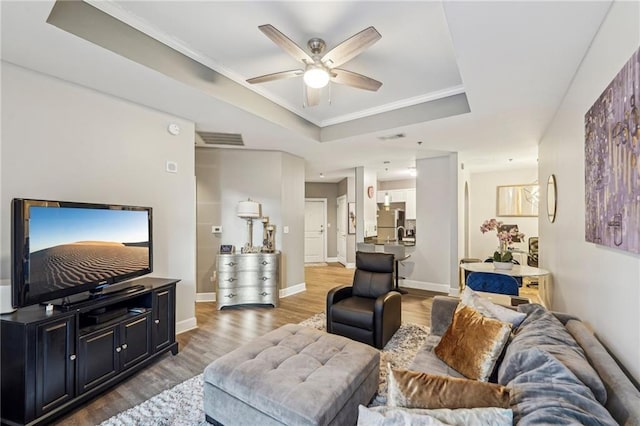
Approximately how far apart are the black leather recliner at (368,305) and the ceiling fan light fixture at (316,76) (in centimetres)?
213

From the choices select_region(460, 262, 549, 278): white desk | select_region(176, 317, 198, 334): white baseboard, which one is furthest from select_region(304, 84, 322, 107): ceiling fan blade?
select_region(176, 317, 198, 334): white baseboard

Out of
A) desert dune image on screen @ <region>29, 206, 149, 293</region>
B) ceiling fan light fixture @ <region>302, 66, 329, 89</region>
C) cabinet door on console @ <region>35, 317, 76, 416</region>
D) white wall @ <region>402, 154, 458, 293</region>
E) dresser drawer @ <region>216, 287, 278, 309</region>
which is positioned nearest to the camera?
cabinet door on console @ <region>35, 317, 76, 416</region>

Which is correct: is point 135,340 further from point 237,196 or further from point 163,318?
point 237,196

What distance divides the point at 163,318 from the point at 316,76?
2588 mm

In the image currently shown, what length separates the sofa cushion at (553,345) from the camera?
3.37 feet

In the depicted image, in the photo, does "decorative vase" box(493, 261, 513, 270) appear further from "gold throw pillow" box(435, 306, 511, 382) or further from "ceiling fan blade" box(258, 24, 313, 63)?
"ceiling fan blade" box(258, 24, 313, 63)

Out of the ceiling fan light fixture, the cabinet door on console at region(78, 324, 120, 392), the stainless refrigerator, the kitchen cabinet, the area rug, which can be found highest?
the ceiling fan light fixture

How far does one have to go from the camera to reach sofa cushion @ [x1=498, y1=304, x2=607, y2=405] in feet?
3.37

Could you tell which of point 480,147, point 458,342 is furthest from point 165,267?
point 480,147

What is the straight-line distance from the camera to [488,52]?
1970 millimetres

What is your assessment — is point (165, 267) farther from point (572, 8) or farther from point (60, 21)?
point (572, 8)

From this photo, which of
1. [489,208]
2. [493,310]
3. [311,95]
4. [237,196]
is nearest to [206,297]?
[237,196]

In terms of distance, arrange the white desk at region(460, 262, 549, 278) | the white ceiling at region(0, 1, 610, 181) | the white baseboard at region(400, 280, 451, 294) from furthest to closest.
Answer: the white baseboard at region(400, 280, 451, 294), the white desk at region(460, 262, 549, 278), the white ceiling at region(0, 1, 610, 181)

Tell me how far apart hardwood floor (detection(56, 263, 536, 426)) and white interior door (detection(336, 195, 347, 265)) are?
253 cm
